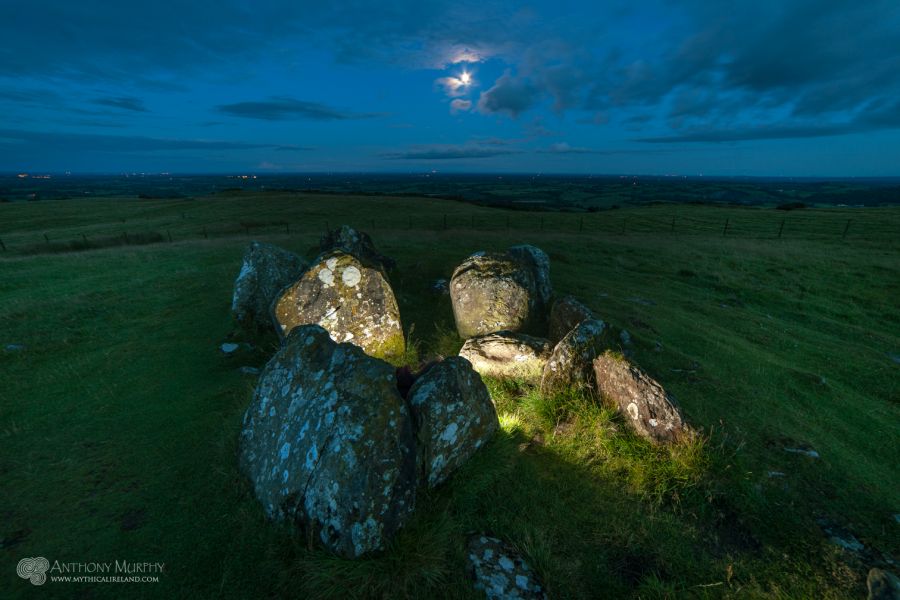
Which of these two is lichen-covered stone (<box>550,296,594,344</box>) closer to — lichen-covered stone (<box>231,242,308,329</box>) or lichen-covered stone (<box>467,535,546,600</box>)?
lichen-covered stone (<box>467,535,546,600</box>)

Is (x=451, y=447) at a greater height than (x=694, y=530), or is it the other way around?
(x=451, y=447)

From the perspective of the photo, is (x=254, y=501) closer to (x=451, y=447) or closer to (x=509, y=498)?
(x=451, y=447)

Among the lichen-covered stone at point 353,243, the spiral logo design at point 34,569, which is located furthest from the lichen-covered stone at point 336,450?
the lichen-covered stone at point 353,243

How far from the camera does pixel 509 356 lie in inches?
383

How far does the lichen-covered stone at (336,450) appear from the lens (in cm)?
506

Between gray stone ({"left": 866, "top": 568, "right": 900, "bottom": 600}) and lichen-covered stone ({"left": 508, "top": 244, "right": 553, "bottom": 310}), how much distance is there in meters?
9.73

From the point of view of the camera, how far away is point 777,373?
11422mm

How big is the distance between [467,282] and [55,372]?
11.4 meters

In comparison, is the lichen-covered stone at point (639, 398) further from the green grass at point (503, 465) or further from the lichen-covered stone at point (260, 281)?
the lichen-covered stone at point (260, 281)

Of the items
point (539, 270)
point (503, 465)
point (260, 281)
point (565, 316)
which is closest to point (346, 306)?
point (260, 281)

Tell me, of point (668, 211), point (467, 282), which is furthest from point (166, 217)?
point (668, 211)

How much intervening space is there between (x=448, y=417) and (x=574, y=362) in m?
3.57

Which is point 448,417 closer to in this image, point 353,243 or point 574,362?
point 574,362

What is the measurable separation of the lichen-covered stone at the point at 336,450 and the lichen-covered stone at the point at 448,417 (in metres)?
0.37
